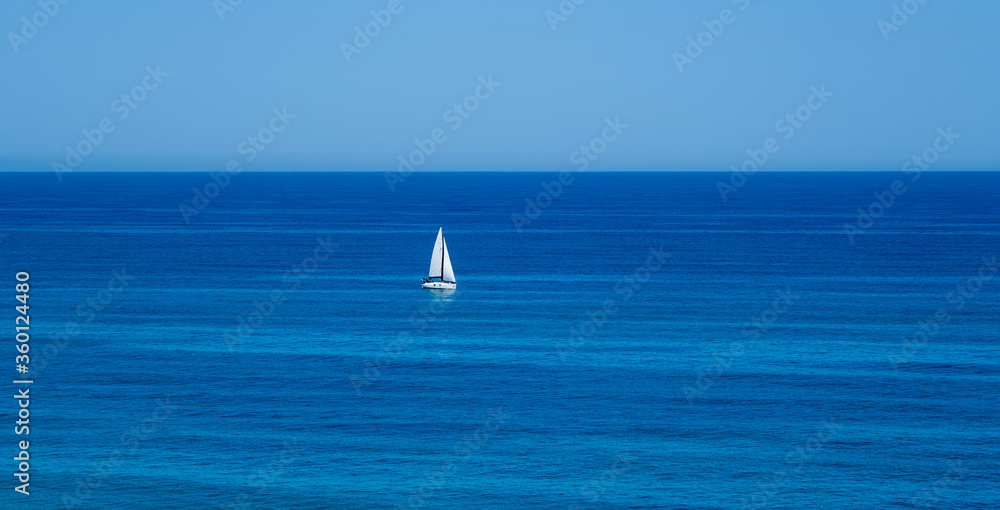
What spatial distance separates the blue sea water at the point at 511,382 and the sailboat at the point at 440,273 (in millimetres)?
1660

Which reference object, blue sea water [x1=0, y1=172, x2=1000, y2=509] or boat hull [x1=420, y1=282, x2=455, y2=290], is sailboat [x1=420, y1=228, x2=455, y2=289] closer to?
boat hull [x1=420, y1=282, x2=455, y2=290]

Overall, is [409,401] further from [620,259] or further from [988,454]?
[620,259]

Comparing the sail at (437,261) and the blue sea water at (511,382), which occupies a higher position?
the sail at (437,261)

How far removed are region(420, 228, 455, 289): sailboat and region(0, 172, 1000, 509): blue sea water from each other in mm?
1660

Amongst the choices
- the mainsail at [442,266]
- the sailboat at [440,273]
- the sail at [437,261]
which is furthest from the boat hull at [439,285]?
the sail at [437,261]

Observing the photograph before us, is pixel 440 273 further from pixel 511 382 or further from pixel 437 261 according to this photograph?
pixel 511 382

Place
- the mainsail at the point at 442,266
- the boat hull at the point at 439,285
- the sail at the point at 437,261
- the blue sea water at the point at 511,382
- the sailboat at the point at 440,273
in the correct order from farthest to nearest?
the sail at the point at 437,261, the mainsail at the point at 442,266, the sailboat at the point at 440,273, the boat hull at the point at 439,285, the blue sea water at the point at 511,382

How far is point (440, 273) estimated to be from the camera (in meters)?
87.7

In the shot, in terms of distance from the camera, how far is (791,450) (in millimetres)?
45969

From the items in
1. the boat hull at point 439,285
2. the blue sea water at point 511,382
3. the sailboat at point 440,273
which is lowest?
the blue sea water at point 511,382

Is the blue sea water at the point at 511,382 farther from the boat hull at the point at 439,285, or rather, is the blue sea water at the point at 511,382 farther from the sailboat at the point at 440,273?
the sailboat at the point at 440,273

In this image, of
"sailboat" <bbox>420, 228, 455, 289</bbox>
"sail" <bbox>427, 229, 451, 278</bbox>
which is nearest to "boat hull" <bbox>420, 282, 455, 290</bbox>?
"sailboat" <bbox>420, 228, 455, 289</bbox>

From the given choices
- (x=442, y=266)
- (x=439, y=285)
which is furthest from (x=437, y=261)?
(x=439, y=285)

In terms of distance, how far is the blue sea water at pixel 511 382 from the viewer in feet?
137
